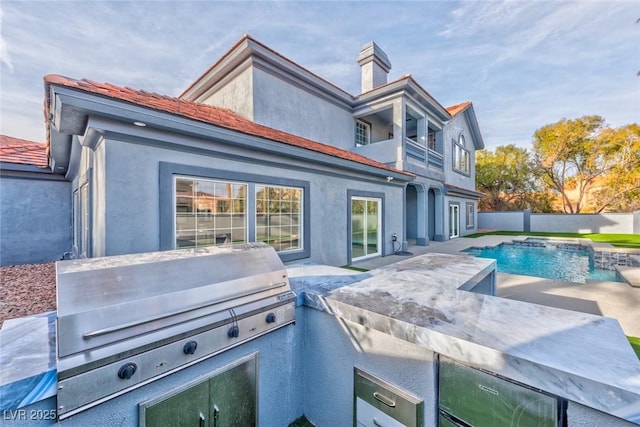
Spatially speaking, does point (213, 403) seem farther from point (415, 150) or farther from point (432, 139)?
point (432, 139)

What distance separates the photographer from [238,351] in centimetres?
274

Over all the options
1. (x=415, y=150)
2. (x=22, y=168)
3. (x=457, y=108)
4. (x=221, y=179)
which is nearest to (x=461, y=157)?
(x=457, y=108)

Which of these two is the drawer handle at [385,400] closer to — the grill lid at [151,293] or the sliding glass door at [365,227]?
the grill lid at [151,293]

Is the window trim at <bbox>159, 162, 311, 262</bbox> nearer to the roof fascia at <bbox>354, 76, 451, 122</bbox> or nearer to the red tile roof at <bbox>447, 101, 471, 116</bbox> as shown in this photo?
the roof fascia at <bbox>354, 76, 451, 122</bbox>

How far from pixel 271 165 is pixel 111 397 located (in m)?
6.39

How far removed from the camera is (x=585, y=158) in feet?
94.9

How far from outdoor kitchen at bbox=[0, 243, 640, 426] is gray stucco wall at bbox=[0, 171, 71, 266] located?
10000 millimetres

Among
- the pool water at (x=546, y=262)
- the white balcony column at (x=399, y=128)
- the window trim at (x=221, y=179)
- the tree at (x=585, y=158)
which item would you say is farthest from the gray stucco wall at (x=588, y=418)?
the tree at (x=585, y=158)

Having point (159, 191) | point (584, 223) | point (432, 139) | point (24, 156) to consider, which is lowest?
point (584, 223)

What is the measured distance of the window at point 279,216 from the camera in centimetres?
752

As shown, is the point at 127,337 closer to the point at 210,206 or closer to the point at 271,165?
the point at 210,206

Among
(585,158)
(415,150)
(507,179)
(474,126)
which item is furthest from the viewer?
(507,179)

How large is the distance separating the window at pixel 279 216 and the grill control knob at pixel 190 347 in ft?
16.8

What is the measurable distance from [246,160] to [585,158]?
128 ft
